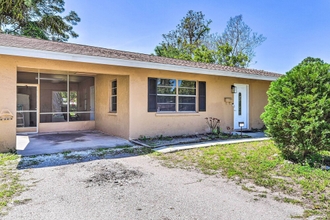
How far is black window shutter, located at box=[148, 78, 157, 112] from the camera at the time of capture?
8859 millimetres

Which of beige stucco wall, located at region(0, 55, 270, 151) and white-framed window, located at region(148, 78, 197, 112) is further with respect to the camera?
white-framed window, located at region(148, 78, 197, 112)

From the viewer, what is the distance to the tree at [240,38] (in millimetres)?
27234

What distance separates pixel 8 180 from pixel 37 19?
20.5 m

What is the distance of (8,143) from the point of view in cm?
658

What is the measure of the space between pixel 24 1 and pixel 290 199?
21978 millimetres

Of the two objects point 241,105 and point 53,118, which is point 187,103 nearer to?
point 241,105

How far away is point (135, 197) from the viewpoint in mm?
3512

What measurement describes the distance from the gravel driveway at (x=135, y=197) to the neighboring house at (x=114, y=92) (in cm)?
338

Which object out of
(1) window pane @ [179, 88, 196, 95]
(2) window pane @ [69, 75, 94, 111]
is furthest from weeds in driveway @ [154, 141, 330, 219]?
(2) window pane @ [69, 75, 94, 111]

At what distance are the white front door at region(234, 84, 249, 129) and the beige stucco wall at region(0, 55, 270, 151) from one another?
0.71ft

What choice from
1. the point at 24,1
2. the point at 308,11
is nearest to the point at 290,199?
the point at 308,11

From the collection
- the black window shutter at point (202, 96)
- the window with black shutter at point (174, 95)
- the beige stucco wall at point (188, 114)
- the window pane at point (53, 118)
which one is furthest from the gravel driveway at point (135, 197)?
the window pane at point (53, 118)

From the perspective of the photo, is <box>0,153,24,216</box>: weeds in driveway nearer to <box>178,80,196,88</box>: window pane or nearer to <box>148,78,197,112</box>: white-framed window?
<box>148,78,197,112</box>: white-framed window

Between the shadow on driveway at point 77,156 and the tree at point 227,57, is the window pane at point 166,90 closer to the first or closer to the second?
the shadow on driveway at point 77,156
